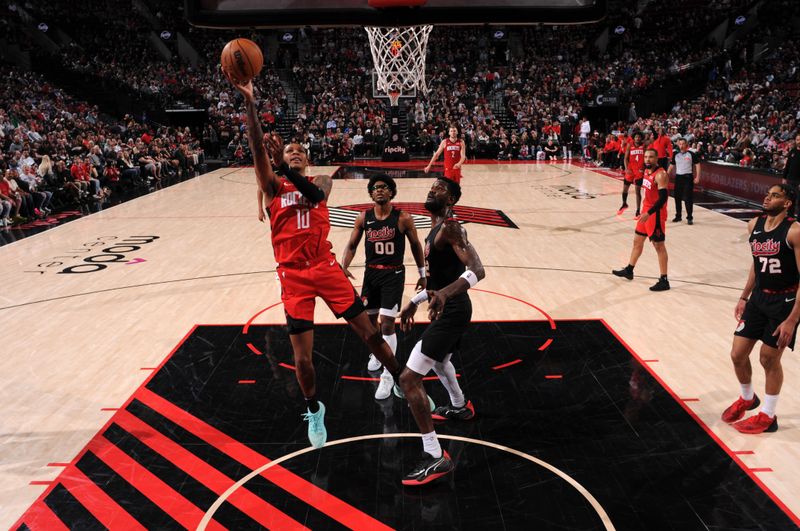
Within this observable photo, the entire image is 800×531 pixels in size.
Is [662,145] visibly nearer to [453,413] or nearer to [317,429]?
[453,413]

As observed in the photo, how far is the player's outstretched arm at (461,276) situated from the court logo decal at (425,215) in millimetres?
7733

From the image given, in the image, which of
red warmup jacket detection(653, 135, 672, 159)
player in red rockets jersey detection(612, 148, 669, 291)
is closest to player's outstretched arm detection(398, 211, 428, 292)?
player in red rockets jersey detection(612, 148, 669, 291)

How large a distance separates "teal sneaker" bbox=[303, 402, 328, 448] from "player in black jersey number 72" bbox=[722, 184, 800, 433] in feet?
9.67

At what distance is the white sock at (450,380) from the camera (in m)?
4.62

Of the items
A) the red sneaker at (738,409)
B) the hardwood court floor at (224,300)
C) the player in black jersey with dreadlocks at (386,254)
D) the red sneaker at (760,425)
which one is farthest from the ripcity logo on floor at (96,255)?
the red sneaker at (760,425)

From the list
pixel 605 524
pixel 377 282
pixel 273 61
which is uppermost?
pixel 273 61

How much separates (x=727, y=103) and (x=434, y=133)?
1062 cm

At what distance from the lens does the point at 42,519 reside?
3729 mm

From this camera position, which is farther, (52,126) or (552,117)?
(552,117)

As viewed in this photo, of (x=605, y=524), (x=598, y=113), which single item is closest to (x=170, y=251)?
(x=605, y=524)

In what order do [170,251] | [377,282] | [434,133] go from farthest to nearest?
[434,133], [170,251], [377,282]

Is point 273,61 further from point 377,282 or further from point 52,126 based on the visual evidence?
point 377,282

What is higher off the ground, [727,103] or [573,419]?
[727,103]

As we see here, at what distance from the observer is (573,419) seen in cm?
485
